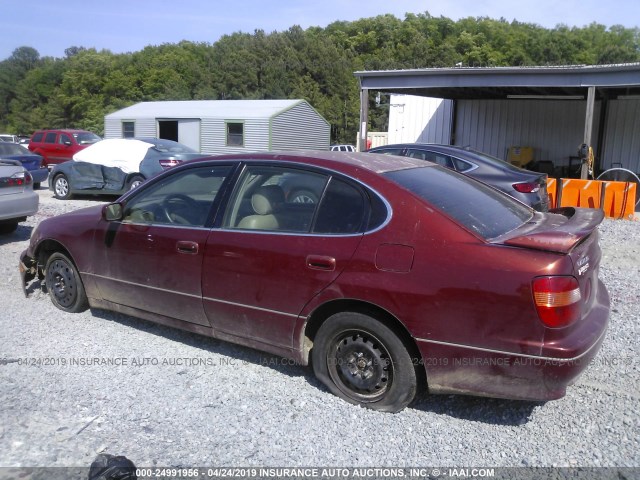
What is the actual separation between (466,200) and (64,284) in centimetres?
373

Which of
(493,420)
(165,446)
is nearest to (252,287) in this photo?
(165,446)

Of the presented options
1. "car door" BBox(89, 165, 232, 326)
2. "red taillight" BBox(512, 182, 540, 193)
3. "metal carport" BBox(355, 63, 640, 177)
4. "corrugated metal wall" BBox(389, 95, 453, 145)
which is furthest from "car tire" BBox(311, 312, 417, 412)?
"corrugated metal wall" BBox(389, 95, 453, 145)

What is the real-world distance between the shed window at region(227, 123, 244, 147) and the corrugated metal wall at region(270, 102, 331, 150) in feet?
4.62

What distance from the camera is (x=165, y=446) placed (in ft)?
11.0

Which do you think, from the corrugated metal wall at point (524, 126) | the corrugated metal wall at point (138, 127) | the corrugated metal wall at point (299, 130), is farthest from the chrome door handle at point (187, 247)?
the corrugated metal wall at point (138, 127)

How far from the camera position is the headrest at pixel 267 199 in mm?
4180

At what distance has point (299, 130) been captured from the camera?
1187 inches

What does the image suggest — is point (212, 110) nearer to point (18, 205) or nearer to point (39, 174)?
point (39, 174)

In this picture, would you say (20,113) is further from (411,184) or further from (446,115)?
(411,184)

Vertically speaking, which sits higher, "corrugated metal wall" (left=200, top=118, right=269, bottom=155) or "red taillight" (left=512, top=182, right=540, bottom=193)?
"corrugated metal wall" (left=200, top=118, right=269, bottom=155)

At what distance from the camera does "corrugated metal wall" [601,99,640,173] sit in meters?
19.0

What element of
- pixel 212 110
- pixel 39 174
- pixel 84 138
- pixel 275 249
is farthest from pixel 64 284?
pixel 212 110

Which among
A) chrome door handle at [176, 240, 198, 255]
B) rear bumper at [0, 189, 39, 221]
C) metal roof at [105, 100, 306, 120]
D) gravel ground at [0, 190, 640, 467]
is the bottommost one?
gravel ground at [0, 190, 640, 467]

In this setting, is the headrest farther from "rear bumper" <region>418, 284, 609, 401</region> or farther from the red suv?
the red suv
